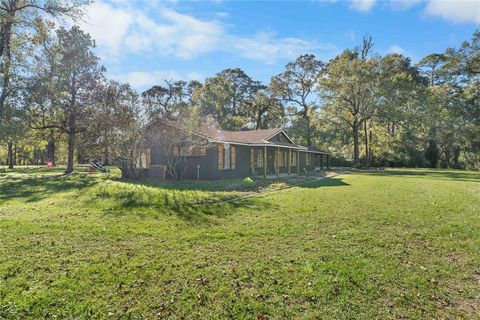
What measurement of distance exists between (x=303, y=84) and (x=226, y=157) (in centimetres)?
2498

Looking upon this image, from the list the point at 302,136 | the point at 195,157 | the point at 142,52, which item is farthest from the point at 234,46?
the point at 302,136

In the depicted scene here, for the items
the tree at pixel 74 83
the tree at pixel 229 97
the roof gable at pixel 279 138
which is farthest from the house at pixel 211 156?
the tree at pixel 229 97

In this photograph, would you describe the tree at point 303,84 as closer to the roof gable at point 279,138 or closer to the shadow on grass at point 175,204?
the roof gable at point 279,138

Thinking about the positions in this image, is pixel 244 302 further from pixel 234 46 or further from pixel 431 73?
pixel 431 73

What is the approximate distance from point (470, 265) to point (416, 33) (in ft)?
52.5

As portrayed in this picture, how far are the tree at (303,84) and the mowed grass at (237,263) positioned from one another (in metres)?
32.3

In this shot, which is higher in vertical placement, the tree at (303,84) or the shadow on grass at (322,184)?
the tree at (303,84)

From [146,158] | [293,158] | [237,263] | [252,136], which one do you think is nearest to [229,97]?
[293,158]

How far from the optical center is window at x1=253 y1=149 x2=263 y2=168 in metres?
20.5

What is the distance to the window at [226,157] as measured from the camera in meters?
Result: 17.3

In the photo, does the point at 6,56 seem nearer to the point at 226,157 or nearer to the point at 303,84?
the point at 226,157

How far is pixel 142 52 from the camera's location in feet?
49.3

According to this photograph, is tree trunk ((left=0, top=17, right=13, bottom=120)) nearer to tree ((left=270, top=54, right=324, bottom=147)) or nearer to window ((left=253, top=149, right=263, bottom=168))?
window ((left=253, top=149, right=263, bottom=168))

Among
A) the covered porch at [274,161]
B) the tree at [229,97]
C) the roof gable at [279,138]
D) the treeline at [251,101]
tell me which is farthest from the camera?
the tree at [229,97]
